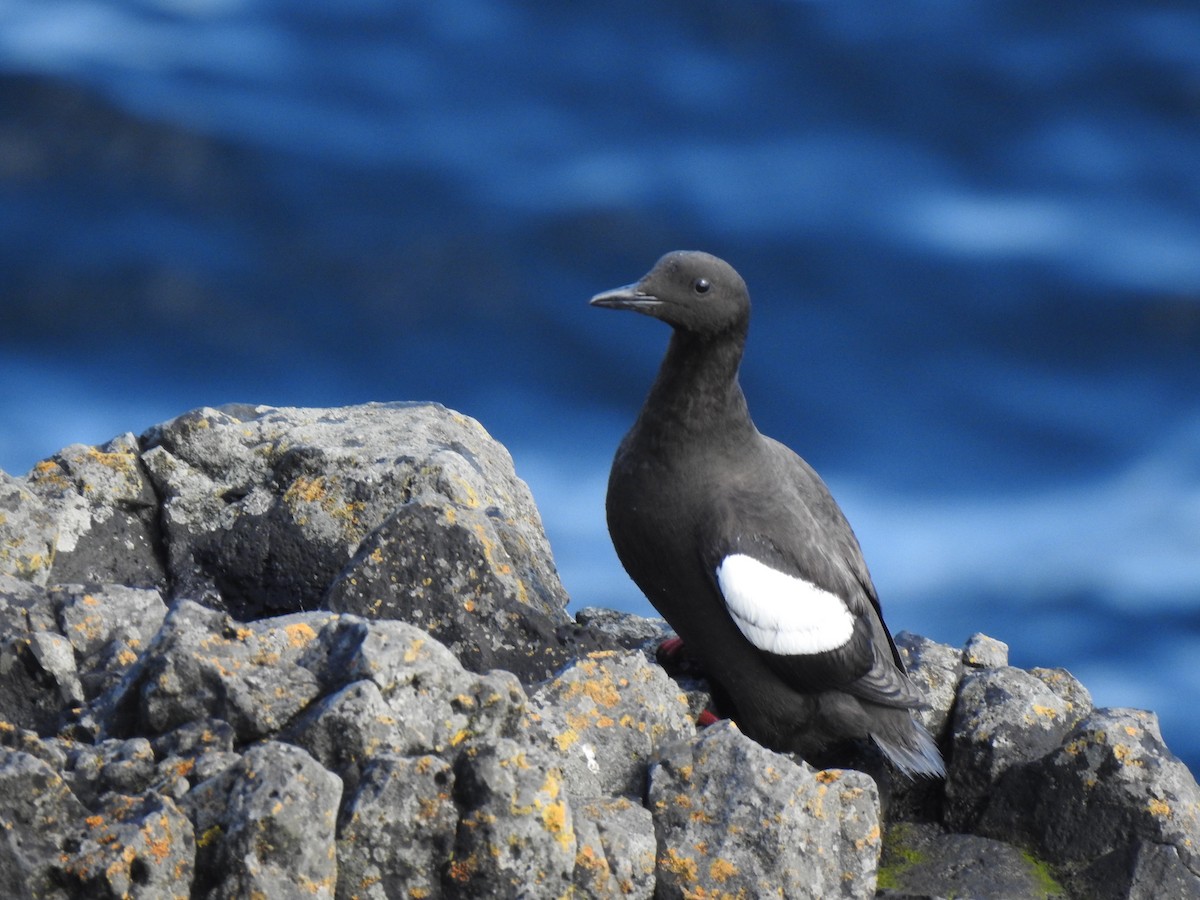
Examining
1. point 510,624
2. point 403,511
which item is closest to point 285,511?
point 403,511

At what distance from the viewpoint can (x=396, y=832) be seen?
372 cm

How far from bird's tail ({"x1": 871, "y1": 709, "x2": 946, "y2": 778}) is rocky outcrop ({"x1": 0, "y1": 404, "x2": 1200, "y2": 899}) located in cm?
8

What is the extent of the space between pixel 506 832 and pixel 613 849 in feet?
1.22

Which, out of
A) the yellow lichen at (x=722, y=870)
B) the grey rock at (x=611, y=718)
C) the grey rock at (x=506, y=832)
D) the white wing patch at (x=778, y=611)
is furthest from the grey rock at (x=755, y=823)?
the white wing patch at (x=778, y=611)

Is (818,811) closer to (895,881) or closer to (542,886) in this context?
(895,881)

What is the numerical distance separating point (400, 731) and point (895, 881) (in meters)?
1.59

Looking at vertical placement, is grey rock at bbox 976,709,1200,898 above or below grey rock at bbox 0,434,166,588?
below

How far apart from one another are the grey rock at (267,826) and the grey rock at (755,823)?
943 mm

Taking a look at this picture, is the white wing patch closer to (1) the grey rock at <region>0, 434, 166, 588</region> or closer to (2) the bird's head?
(2) the bird's head

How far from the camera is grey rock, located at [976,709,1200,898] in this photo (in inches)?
182

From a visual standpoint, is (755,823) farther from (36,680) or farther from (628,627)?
(628,627)

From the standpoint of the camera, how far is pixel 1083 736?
485cm

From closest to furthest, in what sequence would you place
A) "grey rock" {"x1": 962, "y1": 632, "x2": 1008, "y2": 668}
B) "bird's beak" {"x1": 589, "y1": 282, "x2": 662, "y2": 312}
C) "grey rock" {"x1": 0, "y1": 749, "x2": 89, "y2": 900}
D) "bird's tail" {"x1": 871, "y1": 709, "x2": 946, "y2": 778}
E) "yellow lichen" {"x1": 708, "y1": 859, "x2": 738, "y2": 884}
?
"grey rock" {"x1": 0, "y1": 749, "x2": 89, "y2": 900} < "yellow lichen" {"x1": 708, "y1": 859, "x2": 738, "y2": 884} < "bird's tail" {"x1": 871, "y1": 709, "x2": 946, "y2": 778} < "grey rock" {"x1": 962, "y1": 632, "x2": 1008, "y2": 668} < "bird's beak" {"x1": 589, "y1": 282, "x2": 662, "y2": 312}

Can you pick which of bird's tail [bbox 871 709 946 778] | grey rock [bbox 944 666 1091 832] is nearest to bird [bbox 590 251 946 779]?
bird's tail [bbox 871 709 946 778]
